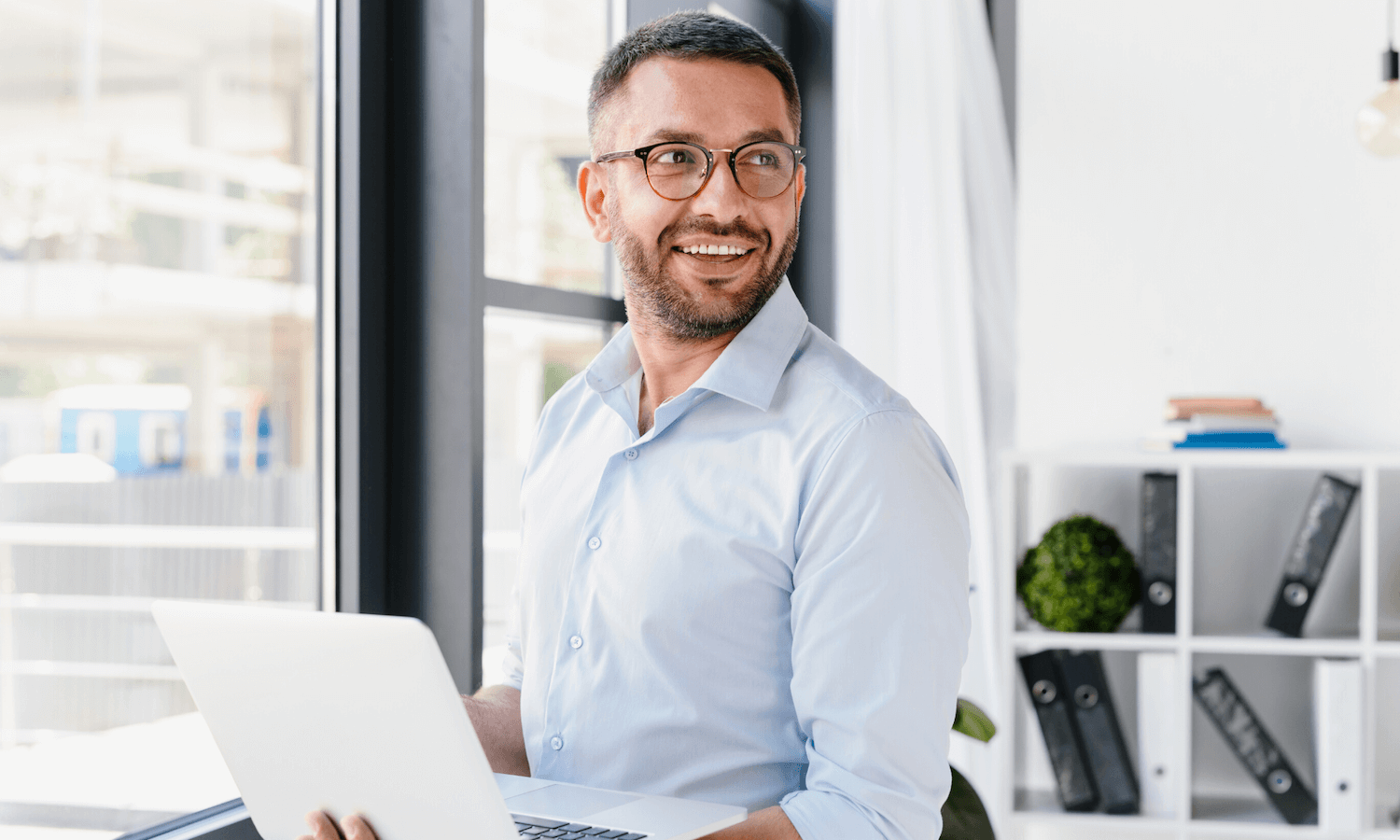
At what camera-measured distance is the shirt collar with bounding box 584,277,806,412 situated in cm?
115

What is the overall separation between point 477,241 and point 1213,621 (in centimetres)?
193

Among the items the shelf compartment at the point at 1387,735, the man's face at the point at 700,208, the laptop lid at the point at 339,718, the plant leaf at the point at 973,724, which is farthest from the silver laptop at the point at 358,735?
the shelf compartment at the point at 1387,735

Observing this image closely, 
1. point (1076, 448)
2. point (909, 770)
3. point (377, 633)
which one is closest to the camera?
point (377, 633)

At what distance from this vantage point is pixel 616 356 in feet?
4.44

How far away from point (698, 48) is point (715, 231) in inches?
6.8

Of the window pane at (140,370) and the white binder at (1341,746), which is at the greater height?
the window pane at (140,370)

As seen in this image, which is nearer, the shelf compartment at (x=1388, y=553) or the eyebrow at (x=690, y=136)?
the eyebrow at (x=690, y=136)

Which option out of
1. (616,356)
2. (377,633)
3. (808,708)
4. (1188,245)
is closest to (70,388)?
(616,356)

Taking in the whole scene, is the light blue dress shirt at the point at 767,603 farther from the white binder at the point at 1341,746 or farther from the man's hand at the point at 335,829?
the white binder at the point at 1341,746

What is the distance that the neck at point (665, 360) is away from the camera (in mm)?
1271

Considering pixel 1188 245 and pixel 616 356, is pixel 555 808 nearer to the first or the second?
pixel 616 356

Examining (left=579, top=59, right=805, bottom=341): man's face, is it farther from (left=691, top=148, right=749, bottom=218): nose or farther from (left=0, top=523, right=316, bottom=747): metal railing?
(left=0, top=523, right=316, bottom=747): metal railing

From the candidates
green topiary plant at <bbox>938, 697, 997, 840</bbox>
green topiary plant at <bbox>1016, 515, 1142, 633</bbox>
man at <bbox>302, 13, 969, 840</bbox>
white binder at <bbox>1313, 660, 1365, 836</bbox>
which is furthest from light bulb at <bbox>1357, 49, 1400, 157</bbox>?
man at <bbox>302, 13, 969, 840</bbox>

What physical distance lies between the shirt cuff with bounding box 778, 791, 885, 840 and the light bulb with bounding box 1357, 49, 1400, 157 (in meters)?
1.81
